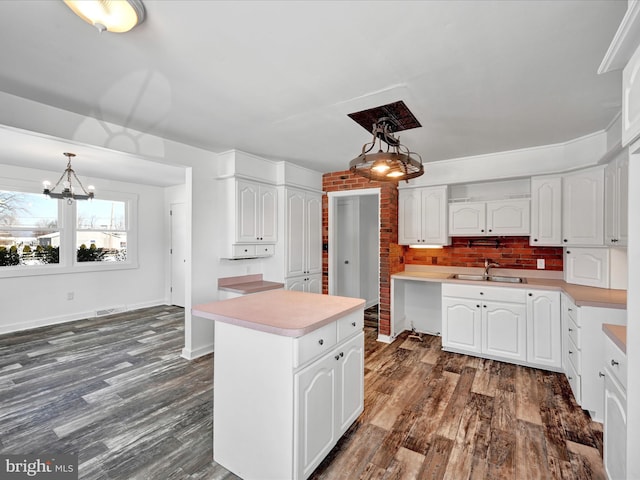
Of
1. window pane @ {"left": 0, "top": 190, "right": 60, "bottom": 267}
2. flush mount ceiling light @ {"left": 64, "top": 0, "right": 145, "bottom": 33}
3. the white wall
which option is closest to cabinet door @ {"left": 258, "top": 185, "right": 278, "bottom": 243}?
flush mount ceiling light @ {"left": 64, "top": 0, "right": 145, "bottom": 33}

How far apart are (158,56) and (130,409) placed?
102 inches

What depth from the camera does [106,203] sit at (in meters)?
5.41

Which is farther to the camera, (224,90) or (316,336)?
(224,90)

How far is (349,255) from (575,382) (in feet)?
12.1

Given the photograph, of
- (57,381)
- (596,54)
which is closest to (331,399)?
(596,54)

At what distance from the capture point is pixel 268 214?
3.99m

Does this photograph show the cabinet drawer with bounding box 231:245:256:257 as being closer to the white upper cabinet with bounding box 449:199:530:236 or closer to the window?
the white upper cabinet with bounding box 449:199:530:236

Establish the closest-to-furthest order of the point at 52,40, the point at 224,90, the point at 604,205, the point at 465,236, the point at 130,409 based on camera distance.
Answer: the point at 52,40, the point at 224,90, the point at 130,409, the point at 604,205, the point at 465,236

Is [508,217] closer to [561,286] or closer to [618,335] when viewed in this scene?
[561,286]

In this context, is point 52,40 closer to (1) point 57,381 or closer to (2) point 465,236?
(1) point 57,381

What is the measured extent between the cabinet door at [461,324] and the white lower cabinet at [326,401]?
6.03 ft

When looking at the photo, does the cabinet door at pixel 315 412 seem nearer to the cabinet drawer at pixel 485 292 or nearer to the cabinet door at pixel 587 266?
the cabinet drawer at pixel 485 292

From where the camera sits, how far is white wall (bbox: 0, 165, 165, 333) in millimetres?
4438

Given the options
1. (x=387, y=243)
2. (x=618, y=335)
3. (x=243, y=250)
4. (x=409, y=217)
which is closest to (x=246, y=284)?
(x=243, y=250)
